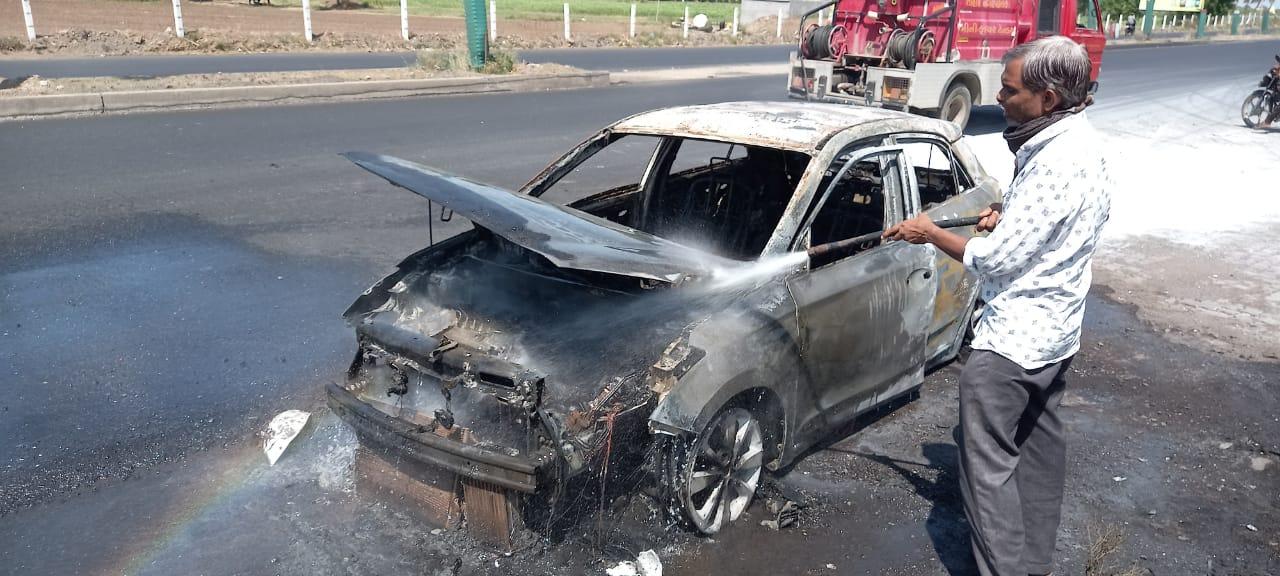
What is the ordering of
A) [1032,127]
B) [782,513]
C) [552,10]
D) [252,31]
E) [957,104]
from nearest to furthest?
1. [1032,127]
2. [782,513]
3. [957,104]
4. [252,31]
5. [552,10]

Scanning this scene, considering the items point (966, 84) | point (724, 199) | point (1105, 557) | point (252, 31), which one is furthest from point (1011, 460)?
point (252, 31)

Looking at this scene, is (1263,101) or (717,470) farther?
(1263,101)

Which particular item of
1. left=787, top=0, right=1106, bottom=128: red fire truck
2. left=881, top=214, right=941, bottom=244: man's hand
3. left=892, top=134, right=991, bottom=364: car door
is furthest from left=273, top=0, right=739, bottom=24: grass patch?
left=881, top=214, right=941, bottom=244: man's hand

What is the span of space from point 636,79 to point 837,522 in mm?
17078

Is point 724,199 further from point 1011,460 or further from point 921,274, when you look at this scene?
point 1011,460

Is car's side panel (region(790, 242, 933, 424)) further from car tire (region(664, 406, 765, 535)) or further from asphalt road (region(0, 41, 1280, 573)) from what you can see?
asphalt road (region(0, 41, 1280, 573))

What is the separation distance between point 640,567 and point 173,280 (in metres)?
4.54

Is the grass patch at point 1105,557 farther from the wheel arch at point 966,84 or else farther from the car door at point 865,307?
the wheel arch at point 966,84

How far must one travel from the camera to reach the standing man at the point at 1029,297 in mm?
2670

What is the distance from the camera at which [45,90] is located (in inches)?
508

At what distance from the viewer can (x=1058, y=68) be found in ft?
8.60

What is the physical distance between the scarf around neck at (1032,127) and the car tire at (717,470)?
1333mm

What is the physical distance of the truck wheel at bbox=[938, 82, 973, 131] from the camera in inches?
558

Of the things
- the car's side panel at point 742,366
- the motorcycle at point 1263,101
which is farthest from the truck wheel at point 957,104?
the car's side panel at point 742,366
